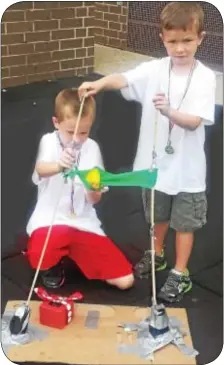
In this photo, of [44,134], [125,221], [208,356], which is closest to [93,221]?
[125,221]

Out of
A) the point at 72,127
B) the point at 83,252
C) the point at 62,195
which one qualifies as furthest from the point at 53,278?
the point at 72,127

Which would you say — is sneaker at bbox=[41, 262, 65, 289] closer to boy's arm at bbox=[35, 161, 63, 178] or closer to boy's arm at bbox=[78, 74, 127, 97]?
boy's arm at bbox=[35, 161, 63, 178]

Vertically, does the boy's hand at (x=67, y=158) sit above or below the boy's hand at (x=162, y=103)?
below

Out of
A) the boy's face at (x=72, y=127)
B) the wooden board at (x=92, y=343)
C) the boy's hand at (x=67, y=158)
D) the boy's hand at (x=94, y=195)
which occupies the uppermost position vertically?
the boy's face at (x=72, y=127)

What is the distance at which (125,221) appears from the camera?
4.04 ft

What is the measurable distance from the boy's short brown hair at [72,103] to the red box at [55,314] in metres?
0.32

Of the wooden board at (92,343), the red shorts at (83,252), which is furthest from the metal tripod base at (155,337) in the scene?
the red shorts at (83,252)

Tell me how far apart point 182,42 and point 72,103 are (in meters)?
0.20

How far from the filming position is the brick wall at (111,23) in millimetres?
1069

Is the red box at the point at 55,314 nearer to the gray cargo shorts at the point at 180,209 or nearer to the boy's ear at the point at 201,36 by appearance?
the gray cargo shorts at the point at 180,209

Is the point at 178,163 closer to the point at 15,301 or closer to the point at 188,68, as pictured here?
the point at 188,68

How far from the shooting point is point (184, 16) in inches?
40.5

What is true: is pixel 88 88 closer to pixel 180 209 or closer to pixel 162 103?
pixel 162 103

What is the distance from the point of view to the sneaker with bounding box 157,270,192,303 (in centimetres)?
124
